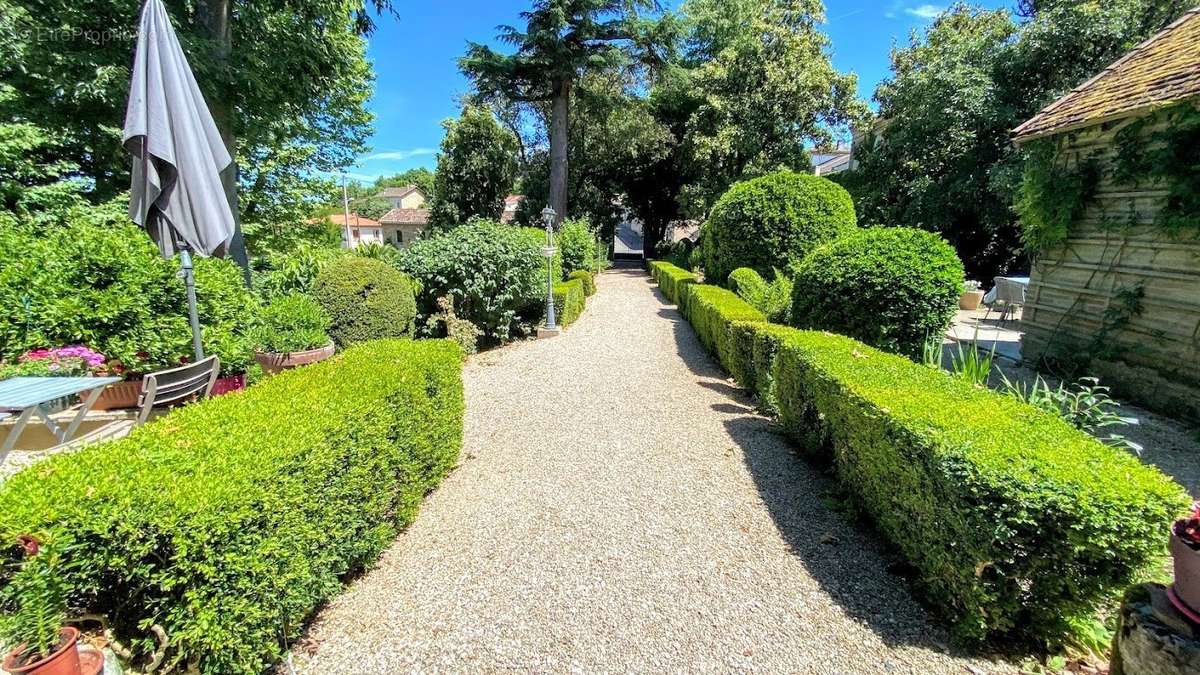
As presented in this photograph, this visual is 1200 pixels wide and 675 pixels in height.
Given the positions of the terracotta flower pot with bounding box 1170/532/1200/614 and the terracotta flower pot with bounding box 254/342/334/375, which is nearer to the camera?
the terracotta flower pot with bounding box 1170/532/1200/614

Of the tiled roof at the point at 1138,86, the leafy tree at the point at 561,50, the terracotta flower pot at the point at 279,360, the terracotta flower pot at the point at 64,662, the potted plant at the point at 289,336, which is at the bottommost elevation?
the terracotta flower pot at the point at 64,662

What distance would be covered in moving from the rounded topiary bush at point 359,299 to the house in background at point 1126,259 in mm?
9825

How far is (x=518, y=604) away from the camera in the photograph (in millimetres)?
2562

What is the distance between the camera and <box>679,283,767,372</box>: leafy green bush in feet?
21.9

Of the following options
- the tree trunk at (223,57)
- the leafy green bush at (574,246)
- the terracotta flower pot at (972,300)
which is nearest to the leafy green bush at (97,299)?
the tree trunk at (223,57)

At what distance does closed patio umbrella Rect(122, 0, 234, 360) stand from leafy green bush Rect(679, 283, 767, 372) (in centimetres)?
567

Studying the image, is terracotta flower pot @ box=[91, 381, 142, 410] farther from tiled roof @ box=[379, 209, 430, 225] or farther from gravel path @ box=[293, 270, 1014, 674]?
tiled roof @ box=[379, 209, 430, 225]

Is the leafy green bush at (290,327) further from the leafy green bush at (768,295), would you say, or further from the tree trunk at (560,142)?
the tree trunk at (560,142)

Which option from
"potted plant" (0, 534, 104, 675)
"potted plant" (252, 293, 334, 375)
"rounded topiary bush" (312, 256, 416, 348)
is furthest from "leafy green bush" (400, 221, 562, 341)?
"potted plant" (0, 534, 104, 675)

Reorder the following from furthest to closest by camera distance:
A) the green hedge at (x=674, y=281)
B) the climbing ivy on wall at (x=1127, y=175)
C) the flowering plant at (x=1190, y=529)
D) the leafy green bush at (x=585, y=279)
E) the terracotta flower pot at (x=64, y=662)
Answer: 1. the leafy green bush at (x=585, y=279)
2. the green hedge at (x=674, y=281)
3. the climbing ivy on wall at (x=1127, y=175)
4. the flowering plant at (x=1190, y=529)
5. the terracotta flower pot at (x=64, y=662)

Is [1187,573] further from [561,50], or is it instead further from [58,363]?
[561,50]

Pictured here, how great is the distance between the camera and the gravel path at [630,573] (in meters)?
2.24

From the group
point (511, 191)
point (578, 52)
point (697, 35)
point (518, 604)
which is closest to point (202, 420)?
point (518, 604)

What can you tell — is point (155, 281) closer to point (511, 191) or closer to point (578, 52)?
point (578, 52)
